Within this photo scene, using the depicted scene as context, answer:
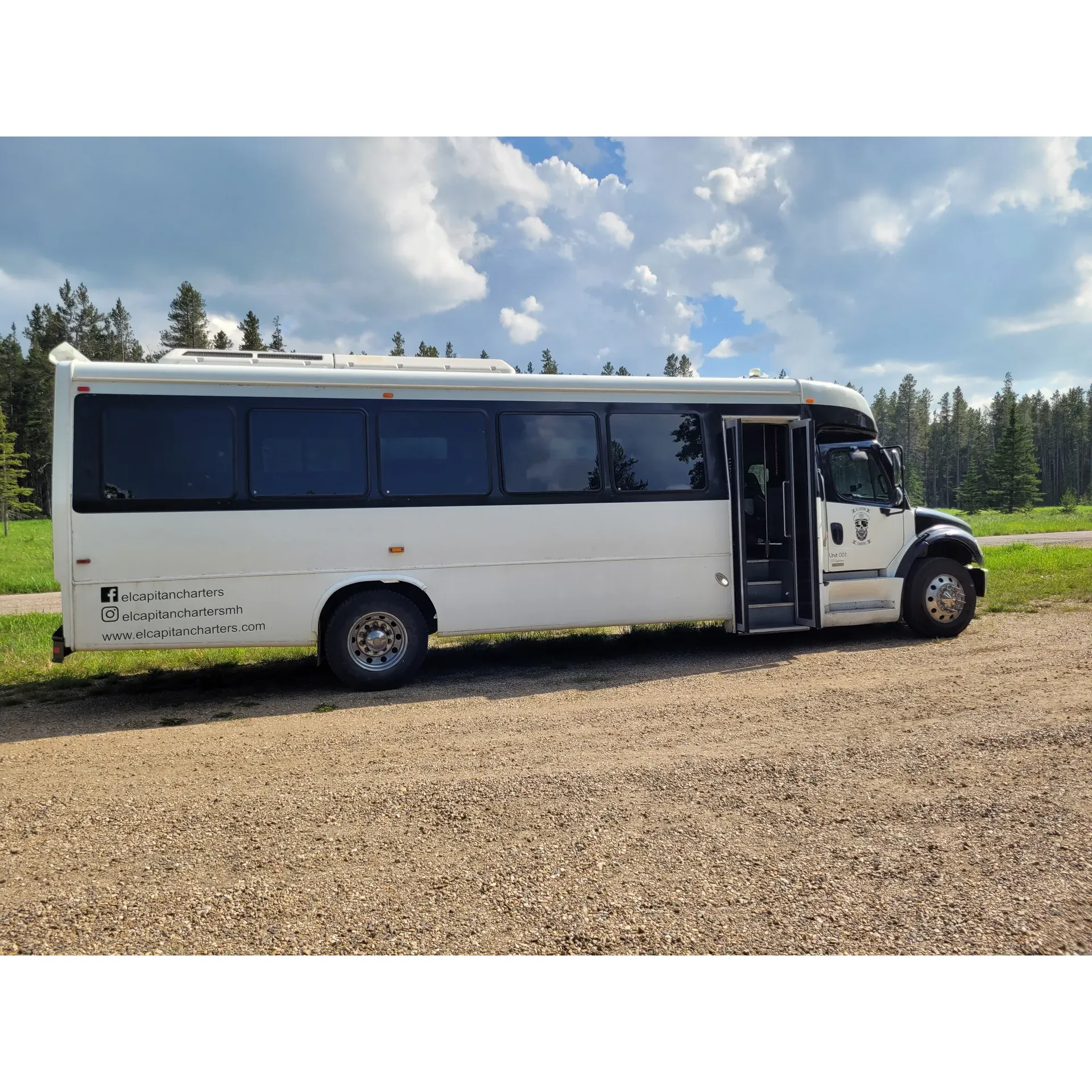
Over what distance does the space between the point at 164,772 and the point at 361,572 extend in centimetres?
285

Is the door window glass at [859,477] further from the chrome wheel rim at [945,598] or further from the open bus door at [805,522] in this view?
the chrome wheel rim at [945,598]

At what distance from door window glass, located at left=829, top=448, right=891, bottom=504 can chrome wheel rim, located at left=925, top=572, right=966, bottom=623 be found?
1.21 m

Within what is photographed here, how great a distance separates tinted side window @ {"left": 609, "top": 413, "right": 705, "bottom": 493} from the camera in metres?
8.37

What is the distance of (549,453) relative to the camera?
8156mm

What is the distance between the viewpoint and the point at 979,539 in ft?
93.9

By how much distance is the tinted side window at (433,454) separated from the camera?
25.0 ft

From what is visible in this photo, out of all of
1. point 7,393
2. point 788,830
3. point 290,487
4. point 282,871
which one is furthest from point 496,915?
point 7,393

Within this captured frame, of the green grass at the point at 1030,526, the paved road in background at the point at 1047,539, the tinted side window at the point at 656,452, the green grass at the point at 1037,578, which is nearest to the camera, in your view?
the tinted side window at the point at 656,452

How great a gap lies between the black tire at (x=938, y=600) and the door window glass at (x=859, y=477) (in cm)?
105

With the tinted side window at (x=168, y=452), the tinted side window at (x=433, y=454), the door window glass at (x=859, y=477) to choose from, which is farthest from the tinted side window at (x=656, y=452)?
the tinted side window at (x=168, y=452)

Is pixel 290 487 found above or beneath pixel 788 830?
above

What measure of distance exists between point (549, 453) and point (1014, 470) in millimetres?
77610

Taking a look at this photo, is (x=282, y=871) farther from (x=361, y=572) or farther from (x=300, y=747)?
(x=361, y=572)

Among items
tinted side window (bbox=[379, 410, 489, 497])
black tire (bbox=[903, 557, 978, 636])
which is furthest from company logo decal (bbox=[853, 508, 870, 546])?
tinted side window (bbox=[379, 410, 489, 497])
